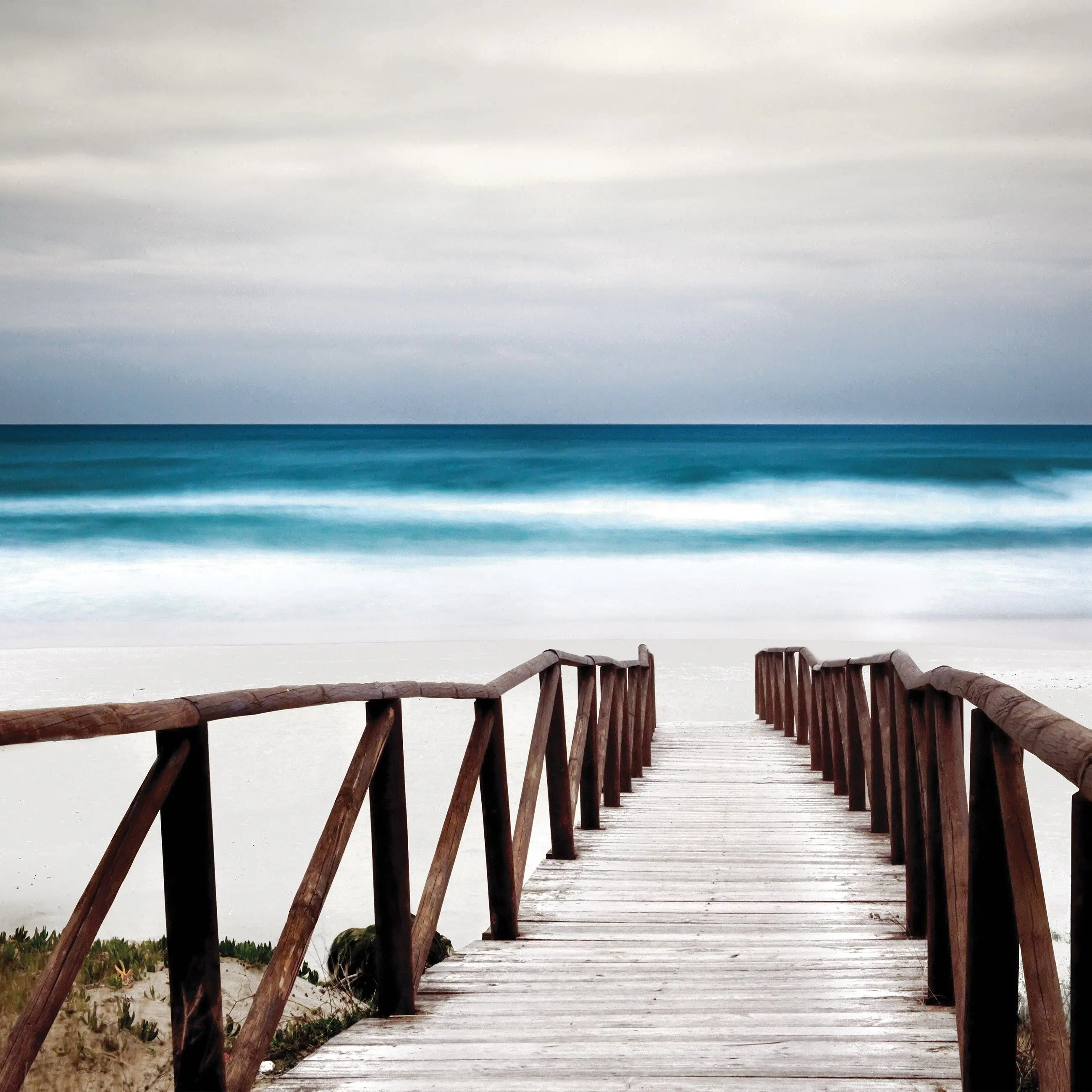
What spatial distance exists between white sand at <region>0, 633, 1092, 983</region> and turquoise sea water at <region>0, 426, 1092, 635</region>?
508cm

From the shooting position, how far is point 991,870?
1.88 meters

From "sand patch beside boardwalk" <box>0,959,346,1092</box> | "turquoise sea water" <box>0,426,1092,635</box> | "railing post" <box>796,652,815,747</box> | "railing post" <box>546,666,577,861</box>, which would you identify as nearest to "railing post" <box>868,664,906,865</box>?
"railing post" <box>546,666,577,861</box>

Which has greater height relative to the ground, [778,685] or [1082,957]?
[1082,957]

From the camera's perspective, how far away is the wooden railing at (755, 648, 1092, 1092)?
51.3 inches

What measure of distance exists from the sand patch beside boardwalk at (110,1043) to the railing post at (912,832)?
2.09 m

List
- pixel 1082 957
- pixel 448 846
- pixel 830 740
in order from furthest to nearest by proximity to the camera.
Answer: pixel 830 740, pixel 448 846, pixel 1082 957

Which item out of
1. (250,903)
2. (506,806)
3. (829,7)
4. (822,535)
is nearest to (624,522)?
(822,535)

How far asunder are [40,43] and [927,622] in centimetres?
3424

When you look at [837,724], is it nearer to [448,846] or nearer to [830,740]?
[830,740]

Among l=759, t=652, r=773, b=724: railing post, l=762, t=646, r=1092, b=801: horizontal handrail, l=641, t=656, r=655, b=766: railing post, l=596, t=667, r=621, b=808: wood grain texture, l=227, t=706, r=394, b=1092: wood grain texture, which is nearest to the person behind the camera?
l=762, t=646, r=1092, b=801: horizontal handrail

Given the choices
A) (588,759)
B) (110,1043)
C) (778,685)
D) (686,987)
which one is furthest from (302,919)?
(778,685)

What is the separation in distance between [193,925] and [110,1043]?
8.99 feet

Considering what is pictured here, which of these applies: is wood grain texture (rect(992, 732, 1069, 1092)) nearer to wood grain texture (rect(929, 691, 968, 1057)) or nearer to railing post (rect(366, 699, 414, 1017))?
wood grain texture (rect(929, 691, 968, 1057))

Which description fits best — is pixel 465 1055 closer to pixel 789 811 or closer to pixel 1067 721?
pixel 1067 721
